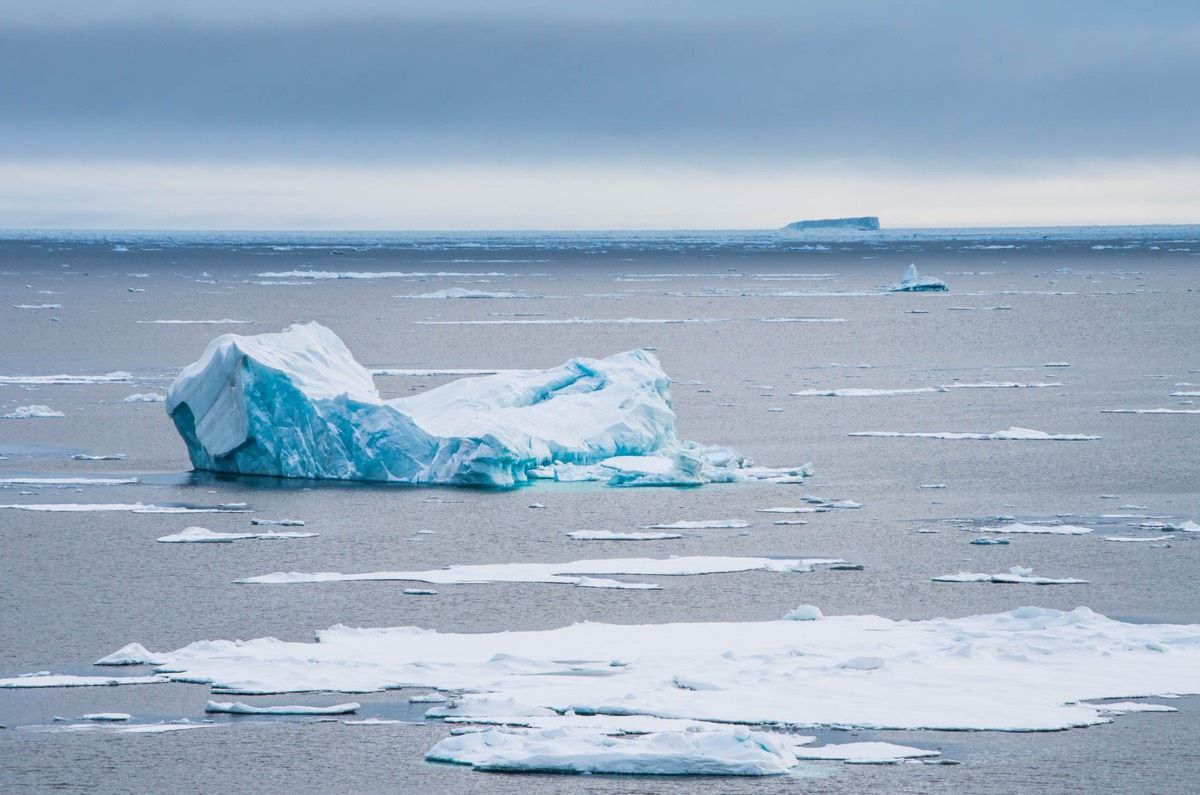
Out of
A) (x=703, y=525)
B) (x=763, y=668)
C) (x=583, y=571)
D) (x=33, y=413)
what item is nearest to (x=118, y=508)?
(x=583, y=571)

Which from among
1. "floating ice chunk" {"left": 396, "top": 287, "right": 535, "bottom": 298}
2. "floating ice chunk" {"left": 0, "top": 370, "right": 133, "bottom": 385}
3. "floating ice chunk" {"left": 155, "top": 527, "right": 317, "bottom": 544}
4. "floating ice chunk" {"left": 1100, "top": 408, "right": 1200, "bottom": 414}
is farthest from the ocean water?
"floating ice chunk" {"left": 396, "top": 287, "right": 535, "bottom": 298}

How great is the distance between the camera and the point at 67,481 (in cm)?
1814

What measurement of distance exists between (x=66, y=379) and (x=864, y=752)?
23.0m

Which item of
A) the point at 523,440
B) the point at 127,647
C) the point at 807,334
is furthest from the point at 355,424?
the point at 807,334

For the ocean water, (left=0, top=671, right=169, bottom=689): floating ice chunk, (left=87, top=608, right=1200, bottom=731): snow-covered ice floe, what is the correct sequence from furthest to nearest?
(left=0, top=671, right=169, bottom=689): floating ice chunk → (left=87, top=608, right=1200, bottom=731): snow-covered ice floe → the ocean water

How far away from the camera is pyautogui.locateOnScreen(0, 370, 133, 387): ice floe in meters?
28.8

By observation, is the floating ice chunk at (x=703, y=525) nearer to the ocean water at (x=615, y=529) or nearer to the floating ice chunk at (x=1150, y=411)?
the ocean water at (x=615, y=529)

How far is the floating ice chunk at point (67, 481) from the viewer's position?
58.9 feet

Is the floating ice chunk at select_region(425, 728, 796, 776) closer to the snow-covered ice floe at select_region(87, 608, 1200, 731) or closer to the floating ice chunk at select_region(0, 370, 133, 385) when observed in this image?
the snow-covered ice floe at select_region(87, 608, 1200, 731)

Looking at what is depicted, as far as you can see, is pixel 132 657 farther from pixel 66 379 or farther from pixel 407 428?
pixel 66 379

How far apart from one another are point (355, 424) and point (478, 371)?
1197 cm

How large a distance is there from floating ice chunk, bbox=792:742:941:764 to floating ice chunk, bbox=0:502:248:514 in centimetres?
889

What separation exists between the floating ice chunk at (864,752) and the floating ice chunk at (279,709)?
8.13ft

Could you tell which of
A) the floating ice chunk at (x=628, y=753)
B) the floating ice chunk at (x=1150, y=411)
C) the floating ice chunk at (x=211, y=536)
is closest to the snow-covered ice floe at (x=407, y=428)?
the floating ice chunk at (x=211, y=536)
